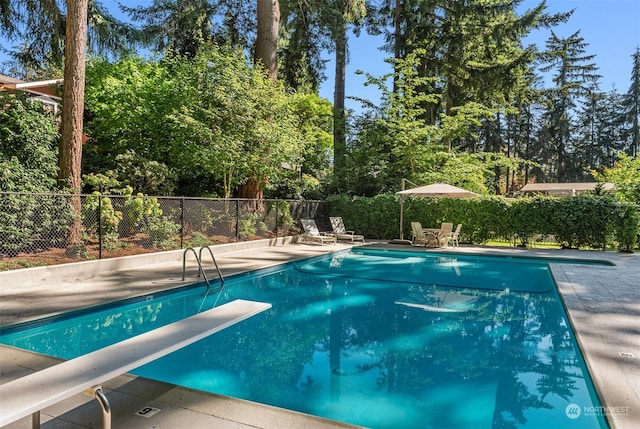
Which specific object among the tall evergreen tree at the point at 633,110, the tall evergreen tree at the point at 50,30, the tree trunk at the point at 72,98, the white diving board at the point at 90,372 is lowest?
the white diving board at the point at 90,372

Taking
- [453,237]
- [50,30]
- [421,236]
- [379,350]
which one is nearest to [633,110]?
[453,237]

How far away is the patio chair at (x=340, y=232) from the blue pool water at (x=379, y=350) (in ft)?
21.1

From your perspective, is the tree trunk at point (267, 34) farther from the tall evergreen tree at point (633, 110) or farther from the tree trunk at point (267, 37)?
the tall evergreen tree at point (633, 110)

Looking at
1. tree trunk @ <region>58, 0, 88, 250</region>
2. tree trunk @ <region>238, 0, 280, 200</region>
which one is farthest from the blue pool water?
tree trunk @ <region>238, 0, 280, 200</region>

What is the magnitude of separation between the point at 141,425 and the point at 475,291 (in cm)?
711

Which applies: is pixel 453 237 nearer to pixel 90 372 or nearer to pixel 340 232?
pixel 340 232

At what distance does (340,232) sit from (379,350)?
11.0m

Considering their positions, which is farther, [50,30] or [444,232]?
[444,232]

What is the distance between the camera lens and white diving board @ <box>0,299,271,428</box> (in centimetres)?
214

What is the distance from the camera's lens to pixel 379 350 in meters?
4.96

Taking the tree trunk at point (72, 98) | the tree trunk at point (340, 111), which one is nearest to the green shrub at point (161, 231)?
the tree trunk at point (72, 98)

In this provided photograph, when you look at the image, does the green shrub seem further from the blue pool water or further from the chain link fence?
the blue pool water

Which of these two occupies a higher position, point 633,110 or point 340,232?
point 633,110

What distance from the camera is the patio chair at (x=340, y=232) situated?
15.0 m
